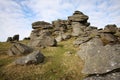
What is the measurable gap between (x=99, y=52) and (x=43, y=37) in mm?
24457

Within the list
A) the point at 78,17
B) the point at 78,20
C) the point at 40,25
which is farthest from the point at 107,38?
the point at 40,25

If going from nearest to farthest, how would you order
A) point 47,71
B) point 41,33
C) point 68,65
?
point 47,71
point 68,65
point 41,33

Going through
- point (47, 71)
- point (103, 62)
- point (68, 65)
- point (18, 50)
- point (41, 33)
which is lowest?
point (47, 71)

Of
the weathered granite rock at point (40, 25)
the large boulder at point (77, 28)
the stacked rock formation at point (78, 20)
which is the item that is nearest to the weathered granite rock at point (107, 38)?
the large boulder at point (77, 28)

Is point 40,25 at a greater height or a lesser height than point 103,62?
greater

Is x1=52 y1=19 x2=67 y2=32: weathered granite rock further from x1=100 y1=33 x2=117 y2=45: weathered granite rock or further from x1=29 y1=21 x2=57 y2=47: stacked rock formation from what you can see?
x1=100 y1=33 x2=117 y2=45: weathered granite rock

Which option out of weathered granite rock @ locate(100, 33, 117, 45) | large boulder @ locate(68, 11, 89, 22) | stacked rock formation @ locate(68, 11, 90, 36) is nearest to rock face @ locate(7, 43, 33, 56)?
weathered granite rock @ locate(100, 33, 117, 45)

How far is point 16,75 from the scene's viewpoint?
22.2 m

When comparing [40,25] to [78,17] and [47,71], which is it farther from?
[47,71]

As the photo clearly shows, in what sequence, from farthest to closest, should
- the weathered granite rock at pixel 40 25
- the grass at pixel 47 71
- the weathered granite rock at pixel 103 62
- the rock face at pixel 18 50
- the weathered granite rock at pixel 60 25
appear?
the weathered granite rock at pixel 60 25, the weathered granite rock at pixel 40 25, the rock face at pixel 18 50, the grass at pixel 47 71, the weathered granite rock at pixel 103 62

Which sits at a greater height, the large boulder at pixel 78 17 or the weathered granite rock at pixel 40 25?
the large boulder at pixel 78 17

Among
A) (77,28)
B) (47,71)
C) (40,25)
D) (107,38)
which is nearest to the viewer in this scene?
(47,71)

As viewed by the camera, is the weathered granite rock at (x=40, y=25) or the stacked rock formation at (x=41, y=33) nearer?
the stacked rock formation at (x=41, y=33)

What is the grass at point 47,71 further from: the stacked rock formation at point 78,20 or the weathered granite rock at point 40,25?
the weathered granite rock at point 40,25
